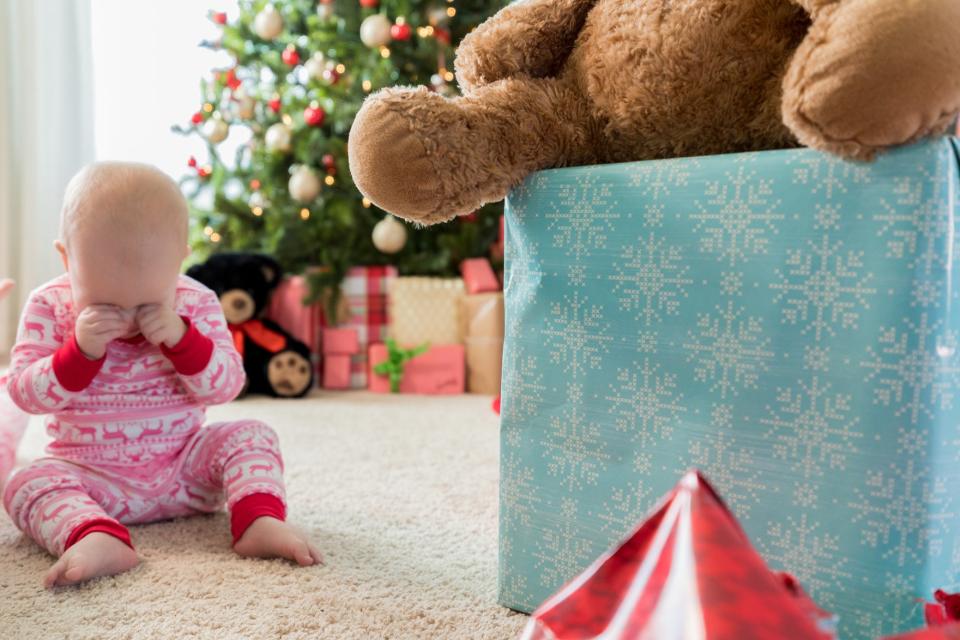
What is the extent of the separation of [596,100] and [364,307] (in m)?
1.62

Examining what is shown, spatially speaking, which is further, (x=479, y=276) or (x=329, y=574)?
(x=479, y=276)

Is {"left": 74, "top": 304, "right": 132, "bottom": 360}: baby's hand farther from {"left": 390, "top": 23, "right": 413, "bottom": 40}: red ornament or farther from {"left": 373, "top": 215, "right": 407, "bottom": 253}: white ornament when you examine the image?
{"left": 390, "top": 23, "right": 413, "bottom": 40}: red ornament

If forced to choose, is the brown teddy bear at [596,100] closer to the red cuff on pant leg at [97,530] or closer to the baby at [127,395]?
the baby at [127,395]

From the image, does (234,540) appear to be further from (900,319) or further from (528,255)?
(900,319)

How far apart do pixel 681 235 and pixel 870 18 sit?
194mm

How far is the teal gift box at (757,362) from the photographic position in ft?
1.83

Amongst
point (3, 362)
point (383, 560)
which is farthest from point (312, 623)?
point (3, 362)

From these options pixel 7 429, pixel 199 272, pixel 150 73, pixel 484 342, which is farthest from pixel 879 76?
pixel 150 73

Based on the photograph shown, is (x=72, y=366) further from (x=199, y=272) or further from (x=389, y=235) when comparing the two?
(x=389, y=235)

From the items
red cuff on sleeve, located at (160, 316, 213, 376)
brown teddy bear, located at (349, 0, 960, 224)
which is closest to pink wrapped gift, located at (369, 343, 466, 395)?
red cuff on sleeve, located at (160, 316, 213, 376)

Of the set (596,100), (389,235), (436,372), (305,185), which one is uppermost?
(596,100)

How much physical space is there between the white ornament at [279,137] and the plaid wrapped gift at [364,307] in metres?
0.38

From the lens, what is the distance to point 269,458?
1.03 meters

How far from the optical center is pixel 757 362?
62 cm
